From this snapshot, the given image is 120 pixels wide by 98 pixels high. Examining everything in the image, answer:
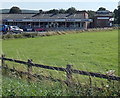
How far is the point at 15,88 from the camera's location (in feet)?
23.4

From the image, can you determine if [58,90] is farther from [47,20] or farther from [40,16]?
[40,16]

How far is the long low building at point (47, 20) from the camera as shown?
72375 millimetres

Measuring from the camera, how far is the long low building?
237ft

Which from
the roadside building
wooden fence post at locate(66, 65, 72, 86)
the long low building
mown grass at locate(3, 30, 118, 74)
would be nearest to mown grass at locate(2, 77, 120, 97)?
wooden fence post at locate(66, 65, 72, 86)

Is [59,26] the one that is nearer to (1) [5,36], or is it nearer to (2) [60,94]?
(1) [5,36]

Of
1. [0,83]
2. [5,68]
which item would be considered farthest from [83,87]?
[5,68]

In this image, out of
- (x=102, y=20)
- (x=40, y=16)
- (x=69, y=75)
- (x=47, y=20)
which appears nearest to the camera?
(x=69, y=75)

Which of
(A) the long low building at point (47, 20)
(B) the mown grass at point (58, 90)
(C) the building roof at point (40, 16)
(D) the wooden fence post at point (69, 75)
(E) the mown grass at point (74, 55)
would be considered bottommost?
(E) the mown grass at point (74, 55)

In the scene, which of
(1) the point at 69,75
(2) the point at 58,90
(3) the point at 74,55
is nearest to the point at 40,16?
(3) the point at 74,55

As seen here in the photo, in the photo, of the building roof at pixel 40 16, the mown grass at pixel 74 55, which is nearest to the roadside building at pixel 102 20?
the building roof at pixel 40 16

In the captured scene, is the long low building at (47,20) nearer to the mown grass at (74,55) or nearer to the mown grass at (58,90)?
the mown grass at (74,55)

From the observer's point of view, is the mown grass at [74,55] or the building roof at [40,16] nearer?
the mown grass at [74,55]

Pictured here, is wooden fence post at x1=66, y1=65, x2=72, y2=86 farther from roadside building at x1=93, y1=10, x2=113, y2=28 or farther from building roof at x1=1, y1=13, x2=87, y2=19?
roadside building at x1=93, y1=10, x2=113, y2=28

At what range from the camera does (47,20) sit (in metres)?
72.1
